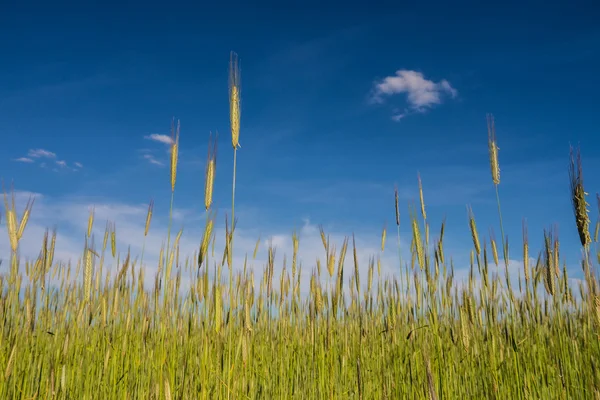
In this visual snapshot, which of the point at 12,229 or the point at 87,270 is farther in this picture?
the point at 87,270

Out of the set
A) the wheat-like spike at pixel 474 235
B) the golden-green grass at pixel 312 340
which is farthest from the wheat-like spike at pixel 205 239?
the wheat-like spike at pixel 474 235

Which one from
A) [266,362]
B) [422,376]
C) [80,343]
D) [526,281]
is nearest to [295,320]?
[266,362]

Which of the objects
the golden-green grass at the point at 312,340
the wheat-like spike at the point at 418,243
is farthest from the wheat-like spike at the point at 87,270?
the wheat-like spike at the point at 418,243

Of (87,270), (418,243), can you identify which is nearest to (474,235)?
(418,243)

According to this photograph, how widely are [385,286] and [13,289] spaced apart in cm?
238

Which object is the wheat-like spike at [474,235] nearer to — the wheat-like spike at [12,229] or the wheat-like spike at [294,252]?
the wheat-like spike at [294,252]

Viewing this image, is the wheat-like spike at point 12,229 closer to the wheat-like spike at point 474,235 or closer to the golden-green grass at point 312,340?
the golden-green grass at point 312,340

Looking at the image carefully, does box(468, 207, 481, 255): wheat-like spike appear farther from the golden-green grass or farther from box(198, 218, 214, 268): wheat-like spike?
box(198, 218, 214, 268): wheat-like spike

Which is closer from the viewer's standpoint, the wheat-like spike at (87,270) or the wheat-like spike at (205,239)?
the wheat-like spike at (205,239)

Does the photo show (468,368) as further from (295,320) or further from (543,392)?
(295,320)

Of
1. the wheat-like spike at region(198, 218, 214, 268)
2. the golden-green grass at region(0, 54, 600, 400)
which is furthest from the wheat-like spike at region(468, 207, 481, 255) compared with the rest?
the wheat-like spike at region(198, 218, 214, 268)

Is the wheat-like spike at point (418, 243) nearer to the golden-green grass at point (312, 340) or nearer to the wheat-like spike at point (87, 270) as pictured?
the golden-green grass at point (312, 340)

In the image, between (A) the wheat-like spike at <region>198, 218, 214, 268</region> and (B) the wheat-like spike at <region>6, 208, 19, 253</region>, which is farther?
(B) the wheat-like spike at <region>6, 208, 19, 253</region>

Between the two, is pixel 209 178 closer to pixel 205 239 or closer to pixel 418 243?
pixel 205 239
